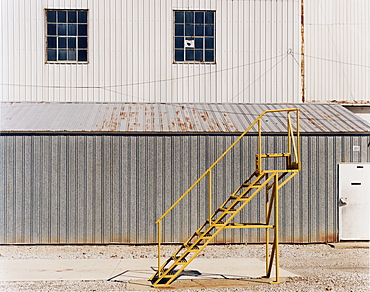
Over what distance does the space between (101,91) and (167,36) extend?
2994 mm

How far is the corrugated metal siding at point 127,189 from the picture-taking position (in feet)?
54.6

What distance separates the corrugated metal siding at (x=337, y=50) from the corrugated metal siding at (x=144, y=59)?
1.08 metres

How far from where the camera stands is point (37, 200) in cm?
1666

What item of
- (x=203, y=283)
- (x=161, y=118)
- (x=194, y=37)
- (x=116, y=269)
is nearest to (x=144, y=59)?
(x=194, y=37)

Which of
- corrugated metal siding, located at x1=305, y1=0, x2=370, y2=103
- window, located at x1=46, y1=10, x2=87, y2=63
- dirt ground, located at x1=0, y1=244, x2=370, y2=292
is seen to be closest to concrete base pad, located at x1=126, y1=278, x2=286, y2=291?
dirt ground, located at x1=0, y1=244, x2=370, y2=292

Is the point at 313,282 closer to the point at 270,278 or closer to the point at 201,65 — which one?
the point at 270,278

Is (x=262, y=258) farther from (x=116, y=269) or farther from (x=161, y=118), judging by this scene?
(x=161, y=118)

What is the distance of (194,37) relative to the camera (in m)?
20.7

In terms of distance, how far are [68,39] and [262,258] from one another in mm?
10528

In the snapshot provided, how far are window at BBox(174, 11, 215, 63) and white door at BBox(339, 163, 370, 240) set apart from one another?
6480mm

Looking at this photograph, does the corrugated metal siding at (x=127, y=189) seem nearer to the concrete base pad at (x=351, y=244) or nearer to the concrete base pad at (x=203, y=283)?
the concrete base pad at (x=351, y=244)

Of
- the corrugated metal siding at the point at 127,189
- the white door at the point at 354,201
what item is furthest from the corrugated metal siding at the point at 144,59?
the white door at the point at 354,201

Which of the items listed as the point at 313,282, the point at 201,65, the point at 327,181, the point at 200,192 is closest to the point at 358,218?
the point at 327,181

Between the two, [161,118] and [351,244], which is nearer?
[351,244]
